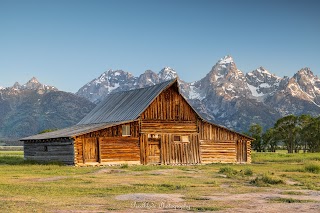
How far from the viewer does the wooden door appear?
169 ft

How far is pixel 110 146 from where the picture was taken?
4903 cm

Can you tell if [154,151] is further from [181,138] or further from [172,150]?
[181,138]

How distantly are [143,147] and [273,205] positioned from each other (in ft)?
108

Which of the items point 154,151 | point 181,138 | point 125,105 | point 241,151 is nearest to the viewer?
point 154,151

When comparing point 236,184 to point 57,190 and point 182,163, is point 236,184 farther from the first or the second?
point 182,163

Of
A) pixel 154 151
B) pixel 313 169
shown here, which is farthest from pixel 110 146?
pixel 313 169

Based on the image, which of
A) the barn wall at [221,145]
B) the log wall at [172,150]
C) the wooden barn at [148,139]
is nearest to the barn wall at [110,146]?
the wooden barn at [148,139]

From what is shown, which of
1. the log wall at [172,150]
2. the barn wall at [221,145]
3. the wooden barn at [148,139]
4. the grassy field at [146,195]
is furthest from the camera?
the barn wall at [221,145]

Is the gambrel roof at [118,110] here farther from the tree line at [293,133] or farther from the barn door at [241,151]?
the tree line at [293,133]

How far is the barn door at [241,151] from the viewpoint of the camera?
56.9 m

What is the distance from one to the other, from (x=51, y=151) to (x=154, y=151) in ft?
33.9

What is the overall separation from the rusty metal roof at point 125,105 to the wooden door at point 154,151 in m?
3.22

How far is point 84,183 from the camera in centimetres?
2783

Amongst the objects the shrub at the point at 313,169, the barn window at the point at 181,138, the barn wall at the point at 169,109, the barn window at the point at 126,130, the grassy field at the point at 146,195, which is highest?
the barn wall at the point at 169,109
